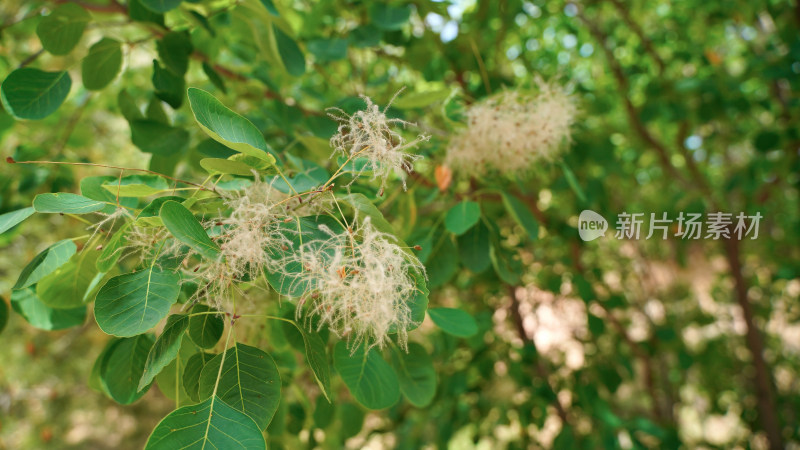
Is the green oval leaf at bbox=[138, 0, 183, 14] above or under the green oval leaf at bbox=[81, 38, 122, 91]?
above

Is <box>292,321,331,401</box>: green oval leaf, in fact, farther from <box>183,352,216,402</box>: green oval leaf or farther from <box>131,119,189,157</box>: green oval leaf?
<box>131,119,189,157</box>: green oval leaf

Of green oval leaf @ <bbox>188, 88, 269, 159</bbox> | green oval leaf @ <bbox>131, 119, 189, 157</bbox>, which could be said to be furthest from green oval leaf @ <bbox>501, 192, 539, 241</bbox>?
green oval leaf @ <bbox>131, 119, 189, 157</bbox>

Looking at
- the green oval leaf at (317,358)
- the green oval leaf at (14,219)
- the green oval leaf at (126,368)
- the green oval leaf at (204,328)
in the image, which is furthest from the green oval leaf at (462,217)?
the green oval leaf at (14,219)

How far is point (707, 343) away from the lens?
2.51 m

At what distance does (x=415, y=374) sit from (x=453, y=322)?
119 mm

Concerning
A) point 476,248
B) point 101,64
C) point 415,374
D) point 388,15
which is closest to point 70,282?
point 101,64

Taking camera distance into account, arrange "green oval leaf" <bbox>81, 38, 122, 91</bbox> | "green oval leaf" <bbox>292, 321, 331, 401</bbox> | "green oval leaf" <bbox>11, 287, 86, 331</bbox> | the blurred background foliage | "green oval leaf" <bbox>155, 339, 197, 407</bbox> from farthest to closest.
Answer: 1. the blurred background foliage
2. "green oval leaf" <bbox>81, 38, 122, 91</bbox>
3. "green oval leaf" <bbox>11, 287, 86, 331</bbox>
4. "green oval leaf" <bbox>155, 339, 197, 407</bbox>
5. "green oval leaf" <bbox>292, 321, 331, 401</bbox>

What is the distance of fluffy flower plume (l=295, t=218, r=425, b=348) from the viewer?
0.66 metres

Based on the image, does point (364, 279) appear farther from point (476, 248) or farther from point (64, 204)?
point (476, 248)

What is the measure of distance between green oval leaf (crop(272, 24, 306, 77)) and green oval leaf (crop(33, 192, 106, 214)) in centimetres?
54

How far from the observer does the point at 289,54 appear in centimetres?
115

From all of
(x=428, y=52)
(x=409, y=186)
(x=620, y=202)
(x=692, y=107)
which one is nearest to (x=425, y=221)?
(x=409, y=186)

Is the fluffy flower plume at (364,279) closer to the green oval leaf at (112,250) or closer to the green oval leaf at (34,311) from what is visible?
the green oval leaf at (112,250)

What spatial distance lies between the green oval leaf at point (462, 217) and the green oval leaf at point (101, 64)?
750 millimetres
